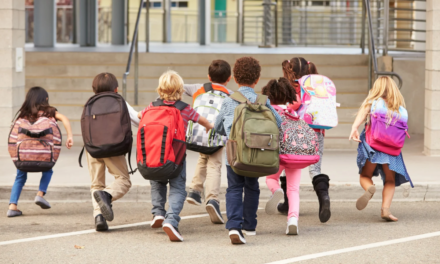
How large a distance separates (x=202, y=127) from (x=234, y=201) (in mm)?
1015

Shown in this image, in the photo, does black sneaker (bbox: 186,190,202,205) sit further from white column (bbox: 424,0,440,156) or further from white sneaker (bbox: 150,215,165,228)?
white column (bbox: 424,0,440,156)

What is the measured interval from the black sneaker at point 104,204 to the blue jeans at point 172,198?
420 mm

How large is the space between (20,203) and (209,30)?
1784 cm

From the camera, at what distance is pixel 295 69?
712 cm

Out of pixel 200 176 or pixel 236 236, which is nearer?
pixel 236 236

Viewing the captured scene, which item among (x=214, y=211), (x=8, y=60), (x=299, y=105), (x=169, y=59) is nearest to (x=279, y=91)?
(x=299, y=105)

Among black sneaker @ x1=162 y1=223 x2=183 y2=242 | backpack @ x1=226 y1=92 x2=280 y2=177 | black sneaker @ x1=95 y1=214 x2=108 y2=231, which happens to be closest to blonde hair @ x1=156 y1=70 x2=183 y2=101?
backpack @ x1=226 y1=92 x2=280 y2=177

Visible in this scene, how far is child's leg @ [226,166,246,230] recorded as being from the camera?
6012mm

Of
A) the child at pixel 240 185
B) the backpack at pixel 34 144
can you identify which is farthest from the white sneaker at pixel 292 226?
the backpack at pixel 34 144

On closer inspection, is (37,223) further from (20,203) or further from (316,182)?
(316,182)

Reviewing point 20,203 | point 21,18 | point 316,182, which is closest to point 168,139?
point 316,182

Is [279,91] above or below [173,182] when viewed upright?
above

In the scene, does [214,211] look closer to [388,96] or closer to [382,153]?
[382,153]

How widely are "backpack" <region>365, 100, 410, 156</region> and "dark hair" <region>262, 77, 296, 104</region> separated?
950 millimetres
